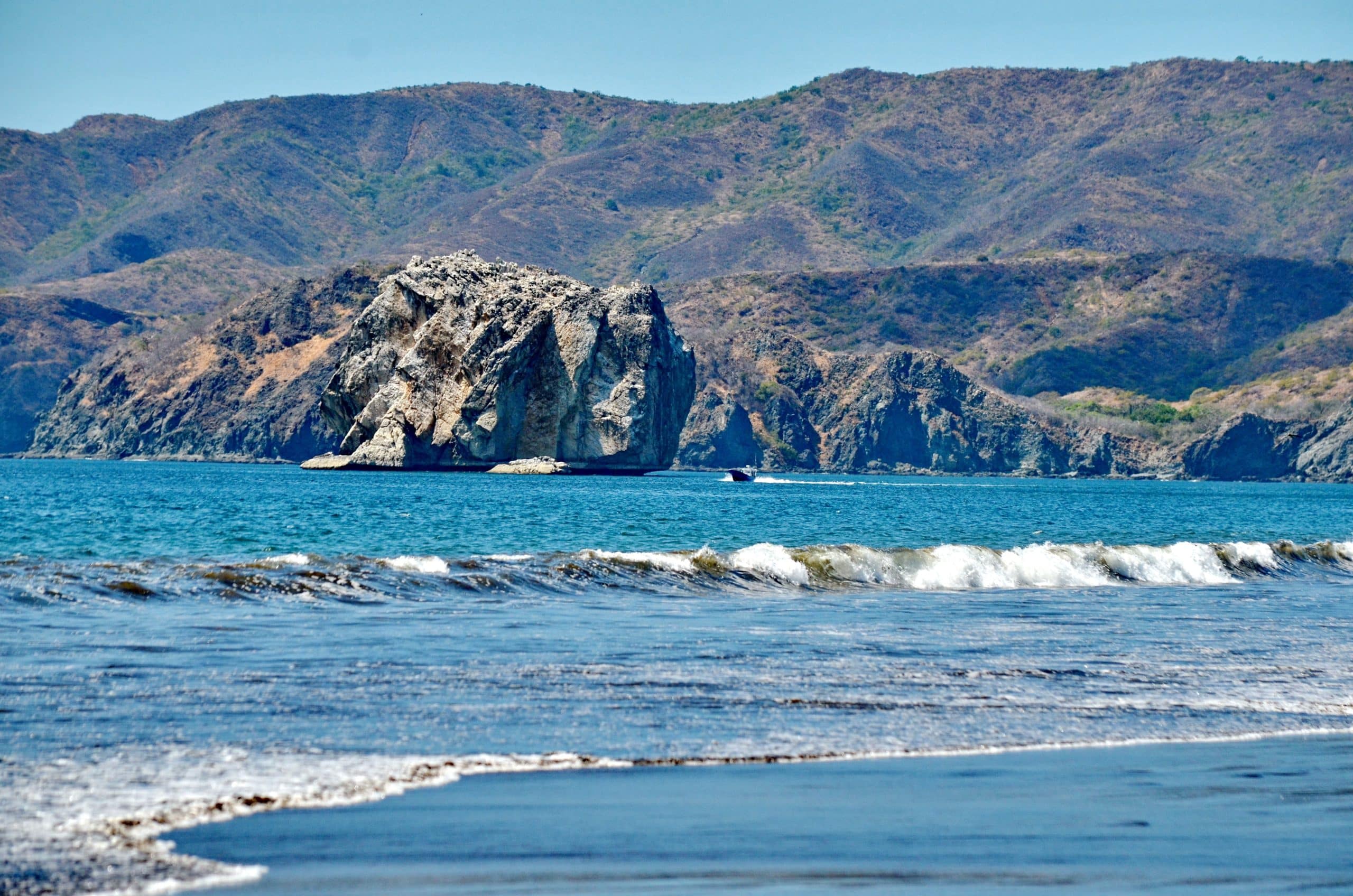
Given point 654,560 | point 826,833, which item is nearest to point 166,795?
point 826,833

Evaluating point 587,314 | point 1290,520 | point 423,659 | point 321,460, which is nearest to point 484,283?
point 587,314

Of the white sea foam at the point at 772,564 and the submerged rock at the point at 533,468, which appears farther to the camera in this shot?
the submerged rock at the point at 533,468

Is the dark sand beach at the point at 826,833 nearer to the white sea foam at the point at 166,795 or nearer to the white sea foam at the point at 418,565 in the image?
the white sea foam at the point at 166,795

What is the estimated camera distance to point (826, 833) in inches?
418

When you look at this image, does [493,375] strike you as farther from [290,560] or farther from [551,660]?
[551,660]

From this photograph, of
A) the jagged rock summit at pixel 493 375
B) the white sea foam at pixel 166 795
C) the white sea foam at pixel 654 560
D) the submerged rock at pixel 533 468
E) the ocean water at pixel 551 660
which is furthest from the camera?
the submerged rock at pixel 533 468

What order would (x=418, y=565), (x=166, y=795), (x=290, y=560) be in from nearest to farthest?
(x=166, y=795), (x=290, y=560), (x=418, y=565)

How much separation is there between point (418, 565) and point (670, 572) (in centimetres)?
552

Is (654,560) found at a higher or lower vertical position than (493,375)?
lower

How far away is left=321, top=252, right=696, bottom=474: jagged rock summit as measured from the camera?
131 meters

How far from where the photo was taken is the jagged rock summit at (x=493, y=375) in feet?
431

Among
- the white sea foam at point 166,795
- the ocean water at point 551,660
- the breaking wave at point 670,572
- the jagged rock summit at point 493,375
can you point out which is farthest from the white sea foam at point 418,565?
the jagged rock summit at point 493,375

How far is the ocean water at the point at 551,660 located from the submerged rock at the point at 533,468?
83.2 metres

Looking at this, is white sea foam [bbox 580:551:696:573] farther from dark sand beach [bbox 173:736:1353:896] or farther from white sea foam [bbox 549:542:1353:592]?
dark sand beach [bbox 173:736:1353:896]
